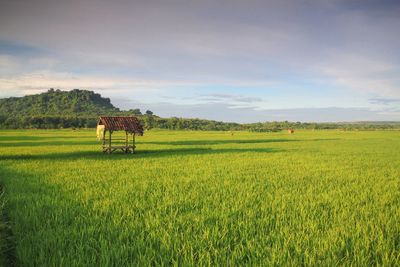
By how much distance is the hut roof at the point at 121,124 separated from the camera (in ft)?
76.3

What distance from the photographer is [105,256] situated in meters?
4.40

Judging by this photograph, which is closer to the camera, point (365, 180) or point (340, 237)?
point (340, 237)

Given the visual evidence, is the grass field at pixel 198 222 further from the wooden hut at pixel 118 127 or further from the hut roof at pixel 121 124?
the hut roof at pixel 121 124

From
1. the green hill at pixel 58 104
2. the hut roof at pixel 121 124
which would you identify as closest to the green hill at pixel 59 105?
the green hill at pixel 58 104

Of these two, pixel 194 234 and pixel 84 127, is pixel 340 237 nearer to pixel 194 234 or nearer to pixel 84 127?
pixel 194 234

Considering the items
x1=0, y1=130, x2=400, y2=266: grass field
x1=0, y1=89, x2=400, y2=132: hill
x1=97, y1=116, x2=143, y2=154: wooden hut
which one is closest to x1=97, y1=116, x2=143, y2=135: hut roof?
x1=97, y1=116, x2=143, y2=154: wooden hut

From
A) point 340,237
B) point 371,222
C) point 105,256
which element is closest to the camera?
point 105,256

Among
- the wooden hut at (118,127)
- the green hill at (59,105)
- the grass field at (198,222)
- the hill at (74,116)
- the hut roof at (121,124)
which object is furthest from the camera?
the green hill at (59,105)

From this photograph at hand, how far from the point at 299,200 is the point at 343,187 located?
9.50 feet

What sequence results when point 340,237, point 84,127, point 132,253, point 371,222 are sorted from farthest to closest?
point 84,127 → point 371,222 → point 340,237 → point 132,253

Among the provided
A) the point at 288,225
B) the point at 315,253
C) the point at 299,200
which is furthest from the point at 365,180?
the point at 315,253

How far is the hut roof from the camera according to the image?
76.3 feet

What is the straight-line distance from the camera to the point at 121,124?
23.8 metres

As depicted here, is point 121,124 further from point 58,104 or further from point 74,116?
point 58,104
